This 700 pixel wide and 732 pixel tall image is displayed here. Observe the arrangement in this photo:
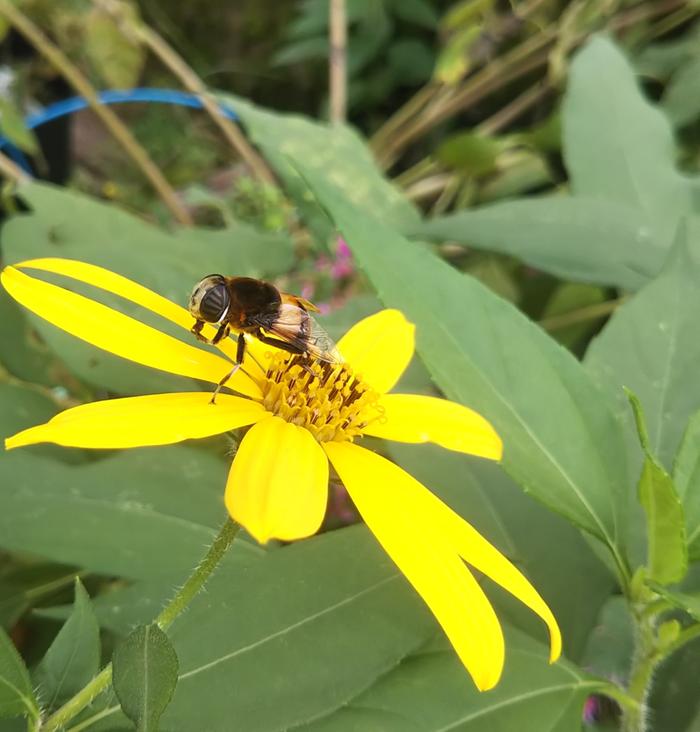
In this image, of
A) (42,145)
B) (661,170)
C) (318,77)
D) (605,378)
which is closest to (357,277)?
(661,170)

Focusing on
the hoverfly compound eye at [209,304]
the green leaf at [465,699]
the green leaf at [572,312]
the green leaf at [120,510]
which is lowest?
the green leaf at [572,312]

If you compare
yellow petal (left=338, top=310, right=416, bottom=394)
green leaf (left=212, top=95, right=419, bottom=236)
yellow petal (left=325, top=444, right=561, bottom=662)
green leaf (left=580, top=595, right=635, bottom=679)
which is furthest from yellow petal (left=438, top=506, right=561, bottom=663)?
green leaf (left=212, top=95, right=419, bottom=236)

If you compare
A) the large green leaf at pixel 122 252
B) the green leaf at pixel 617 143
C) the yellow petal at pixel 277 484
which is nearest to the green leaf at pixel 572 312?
the green leaf at pixel 617 143

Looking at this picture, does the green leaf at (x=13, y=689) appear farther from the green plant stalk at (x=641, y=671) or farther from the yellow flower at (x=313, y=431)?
the green plant stalk at (x=641, y=671)

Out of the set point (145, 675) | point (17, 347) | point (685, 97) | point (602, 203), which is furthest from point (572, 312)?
point (145, 675)

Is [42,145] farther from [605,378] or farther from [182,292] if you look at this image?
[605,378]

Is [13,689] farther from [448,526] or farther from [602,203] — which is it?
[602,203]

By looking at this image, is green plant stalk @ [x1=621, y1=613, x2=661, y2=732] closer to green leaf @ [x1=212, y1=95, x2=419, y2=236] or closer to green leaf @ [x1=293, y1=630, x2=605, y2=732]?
green leaf @ [x1=293, y1=630, x2=605, y2=732]
